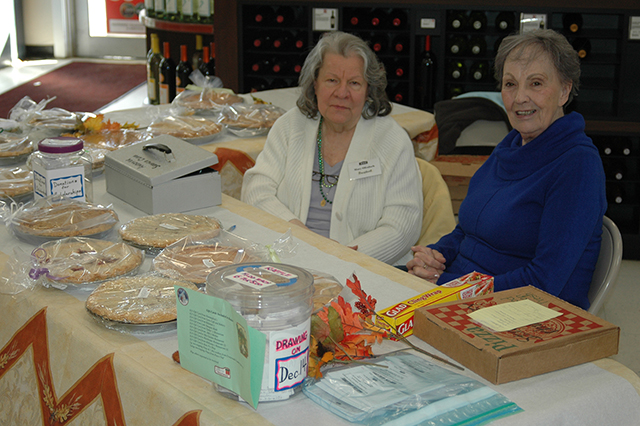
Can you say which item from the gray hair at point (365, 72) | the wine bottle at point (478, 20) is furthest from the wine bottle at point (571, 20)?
the gray hair at point (365, 72)

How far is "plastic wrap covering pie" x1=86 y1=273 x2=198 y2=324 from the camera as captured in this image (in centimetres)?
133

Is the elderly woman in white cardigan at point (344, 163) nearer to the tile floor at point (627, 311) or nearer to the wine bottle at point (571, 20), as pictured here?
the tile floor at point (627, 311)

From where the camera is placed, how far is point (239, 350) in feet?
3.39

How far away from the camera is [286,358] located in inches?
41.5

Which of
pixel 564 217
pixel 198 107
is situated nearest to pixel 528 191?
pixel 564 217

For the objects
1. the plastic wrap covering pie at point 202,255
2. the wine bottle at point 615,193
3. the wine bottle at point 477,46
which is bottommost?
the wine bottle at point 615,193

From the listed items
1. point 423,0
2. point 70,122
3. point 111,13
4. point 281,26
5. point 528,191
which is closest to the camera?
point 528,191

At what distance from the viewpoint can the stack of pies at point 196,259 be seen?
1550 millimetres

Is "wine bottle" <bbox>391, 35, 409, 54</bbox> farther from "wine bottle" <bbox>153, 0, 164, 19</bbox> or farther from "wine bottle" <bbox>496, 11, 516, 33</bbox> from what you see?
"wine bottle" <bbox>153, 0, 164, 19</bbox>

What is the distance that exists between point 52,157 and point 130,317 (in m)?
0.87

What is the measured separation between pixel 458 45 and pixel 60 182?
3.54m

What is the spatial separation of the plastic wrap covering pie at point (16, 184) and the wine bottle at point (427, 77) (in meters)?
3.24

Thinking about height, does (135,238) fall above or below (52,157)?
below

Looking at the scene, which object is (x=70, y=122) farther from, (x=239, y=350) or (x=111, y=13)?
(x=111, y=13)
